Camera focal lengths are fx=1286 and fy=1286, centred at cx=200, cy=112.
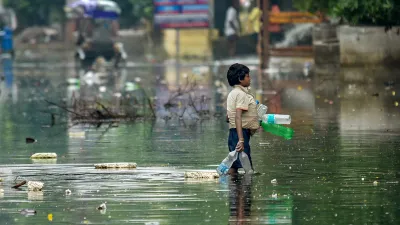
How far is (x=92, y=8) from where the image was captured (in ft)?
169

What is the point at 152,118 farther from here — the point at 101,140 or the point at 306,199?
the point at 306,199

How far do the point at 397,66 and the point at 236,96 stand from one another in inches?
645

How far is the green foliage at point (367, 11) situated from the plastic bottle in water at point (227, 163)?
14.7 metres

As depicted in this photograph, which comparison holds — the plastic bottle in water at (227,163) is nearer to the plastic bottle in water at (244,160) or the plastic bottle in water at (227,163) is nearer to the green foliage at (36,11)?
the plastic bottle in water at (244,160)

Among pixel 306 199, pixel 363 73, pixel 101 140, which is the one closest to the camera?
pixel 306 199

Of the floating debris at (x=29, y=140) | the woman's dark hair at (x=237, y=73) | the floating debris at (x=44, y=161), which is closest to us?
the woman's dark hair at (x=237, y=73)

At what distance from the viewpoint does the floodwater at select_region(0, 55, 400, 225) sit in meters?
9.78

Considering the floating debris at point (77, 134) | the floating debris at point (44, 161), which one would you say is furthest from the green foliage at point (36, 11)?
the floating debris at point (44, 161)

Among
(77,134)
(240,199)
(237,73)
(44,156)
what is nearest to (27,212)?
(240,199)

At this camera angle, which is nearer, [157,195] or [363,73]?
[157,195]

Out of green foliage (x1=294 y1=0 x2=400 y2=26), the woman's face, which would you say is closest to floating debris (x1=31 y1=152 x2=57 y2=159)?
the woman's face

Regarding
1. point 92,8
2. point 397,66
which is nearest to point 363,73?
point 397,66

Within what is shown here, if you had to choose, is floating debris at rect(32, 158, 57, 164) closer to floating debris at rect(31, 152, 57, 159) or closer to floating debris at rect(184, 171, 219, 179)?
floating debris at rect(31, 152, 57, 159)

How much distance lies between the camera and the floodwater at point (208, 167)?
32.1 ft
